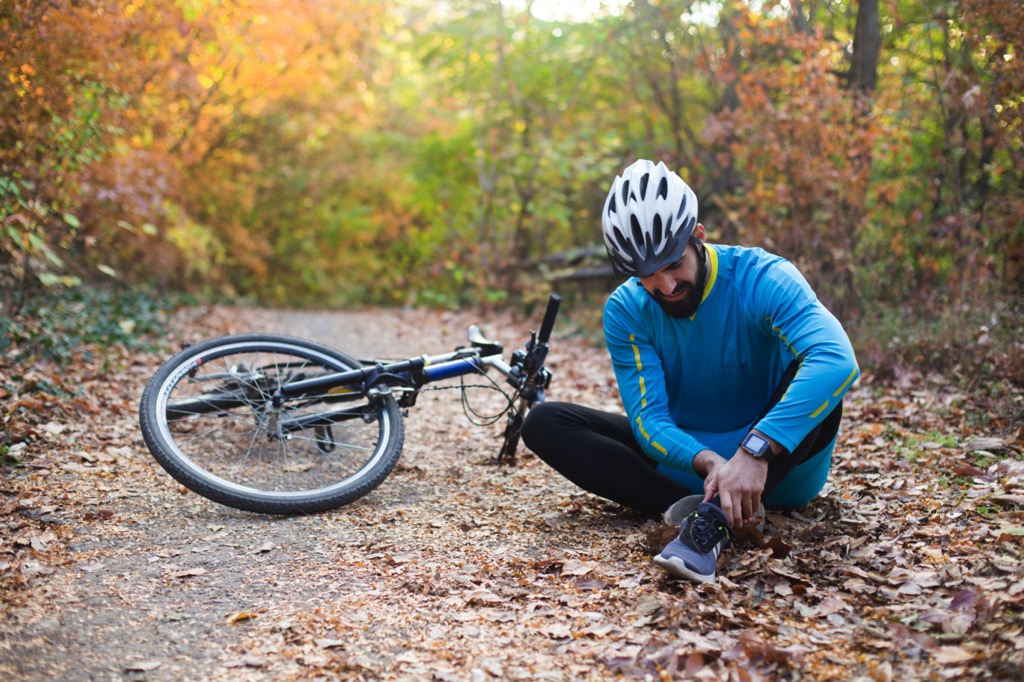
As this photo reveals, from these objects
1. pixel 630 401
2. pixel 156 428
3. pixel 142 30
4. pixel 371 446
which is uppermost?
pixel 142 30

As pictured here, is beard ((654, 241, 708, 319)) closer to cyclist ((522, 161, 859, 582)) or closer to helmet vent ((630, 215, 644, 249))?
cyclist ((522, 161, 859, 582))

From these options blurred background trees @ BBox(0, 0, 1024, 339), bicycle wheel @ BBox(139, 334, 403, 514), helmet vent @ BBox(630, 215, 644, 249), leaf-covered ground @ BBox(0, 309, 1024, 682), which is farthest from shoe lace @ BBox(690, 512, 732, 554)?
blurred background trees @ BBox(0, 0, 1024, 339)

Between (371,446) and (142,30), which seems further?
(142,30)

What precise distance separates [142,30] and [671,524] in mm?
6698

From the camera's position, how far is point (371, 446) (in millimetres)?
4531

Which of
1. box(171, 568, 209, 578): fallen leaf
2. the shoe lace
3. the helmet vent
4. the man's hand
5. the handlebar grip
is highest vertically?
the helmet vent

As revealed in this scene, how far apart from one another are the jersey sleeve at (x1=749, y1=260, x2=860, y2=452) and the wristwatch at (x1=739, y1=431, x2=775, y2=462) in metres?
0.03

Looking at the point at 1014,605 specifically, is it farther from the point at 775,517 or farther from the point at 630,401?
the point at 630,401

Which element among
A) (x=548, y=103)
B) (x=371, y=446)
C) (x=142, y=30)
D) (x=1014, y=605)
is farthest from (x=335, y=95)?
(x=1014, y=605)

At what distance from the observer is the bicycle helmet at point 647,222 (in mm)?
2891

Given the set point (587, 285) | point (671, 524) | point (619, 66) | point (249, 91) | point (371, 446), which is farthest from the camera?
point (249, 91)

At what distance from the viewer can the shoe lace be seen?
264 centimetres

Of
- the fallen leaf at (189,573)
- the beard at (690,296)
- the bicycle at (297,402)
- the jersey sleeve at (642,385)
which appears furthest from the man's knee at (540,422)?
the fallen leaf at (189,573)

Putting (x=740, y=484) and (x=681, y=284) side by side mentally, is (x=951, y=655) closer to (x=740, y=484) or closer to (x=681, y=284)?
(x=740, y=484)
